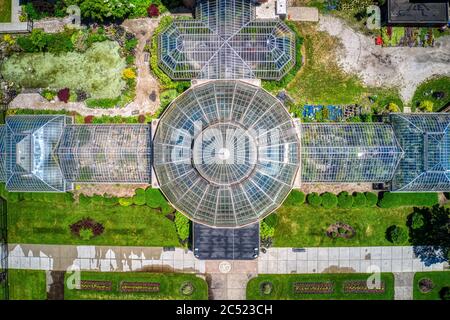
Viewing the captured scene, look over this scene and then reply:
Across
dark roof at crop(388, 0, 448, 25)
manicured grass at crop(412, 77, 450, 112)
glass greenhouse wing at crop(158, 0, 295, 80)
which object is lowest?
manicured grass at crop(412, 77, 450, 112)

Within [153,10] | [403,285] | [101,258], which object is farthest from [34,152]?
[403,285]

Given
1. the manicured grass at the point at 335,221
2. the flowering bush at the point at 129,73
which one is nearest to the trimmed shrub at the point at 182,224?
the manicured grass at the point at 335,221

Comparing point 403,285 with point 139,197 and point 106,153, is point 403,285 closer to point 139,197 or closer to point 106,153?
point 139,197

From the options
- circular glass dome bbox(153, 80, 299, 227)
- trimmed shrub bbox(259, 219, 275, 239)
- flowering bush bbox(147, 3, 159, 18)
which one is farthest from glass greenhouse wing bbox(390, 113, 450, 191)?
flowering bush bbox(147, 3, 159, 18)

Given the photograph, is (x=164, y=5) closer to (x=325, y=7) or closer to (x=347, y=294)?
(x=325, y=7)

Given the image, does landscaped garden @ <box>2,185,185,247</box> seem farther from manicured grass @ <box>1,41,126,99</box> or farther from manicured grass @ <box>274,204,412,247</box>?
manicured grass @ <box>1,41,126,99</box>
